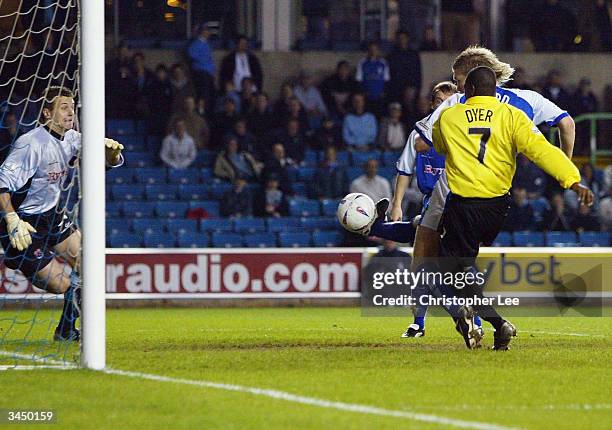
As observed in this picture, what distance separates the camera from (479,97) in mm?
8195

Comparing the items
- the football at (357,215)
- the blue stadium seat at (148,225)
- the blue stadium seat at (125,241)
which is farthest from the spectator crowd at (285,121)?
the football at (357,215)

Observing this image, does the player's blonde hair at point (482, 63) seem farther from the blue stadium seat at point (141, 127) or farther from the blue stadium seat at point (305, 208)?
the blue stadium seat at point (141, 127)

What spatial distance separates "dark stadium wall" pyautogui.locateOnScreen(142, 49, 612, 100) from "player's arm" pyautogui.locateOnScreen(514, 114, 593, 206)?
1330 cm

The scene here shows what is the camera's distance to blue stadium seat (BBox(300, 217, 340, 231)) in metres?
19.1

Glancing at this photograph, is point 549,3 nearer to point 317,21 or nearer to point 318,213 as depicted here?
point 317,21

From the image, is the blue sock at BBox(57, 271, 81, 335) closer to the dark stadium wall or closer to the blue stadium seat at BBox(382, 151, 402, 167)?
the blue stadium seat at BBox(382, 151, 402, 167)

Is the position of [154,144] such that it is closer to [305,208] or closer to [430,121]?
[305,208]

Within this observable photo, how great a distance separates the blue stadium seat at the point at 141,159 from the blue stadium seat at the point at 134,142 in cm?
10

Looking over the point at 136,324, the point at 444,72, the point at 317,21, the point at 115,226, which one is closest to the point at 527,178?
the point at 444,72

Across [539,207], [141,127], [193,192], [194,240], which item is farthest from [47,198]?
[539,207]

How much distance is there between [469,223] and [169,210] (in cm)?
1133

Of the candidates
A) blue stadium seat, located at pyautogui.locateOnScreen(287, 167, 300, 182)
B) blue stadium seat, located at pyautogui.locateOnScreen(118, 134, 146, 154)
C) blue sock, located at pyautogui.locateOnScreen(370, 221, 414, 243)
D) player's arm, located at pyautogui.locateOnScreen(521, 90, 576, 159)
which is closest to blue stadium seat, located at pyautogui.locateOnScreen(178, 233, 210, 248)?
blue stadium seat, located at pyautogui.locateOnScreen(287, 167, 300, 182)

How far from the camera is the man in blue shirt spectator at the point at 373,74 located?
66.5 ft

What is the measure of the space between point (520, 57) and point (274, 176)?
242 inches
